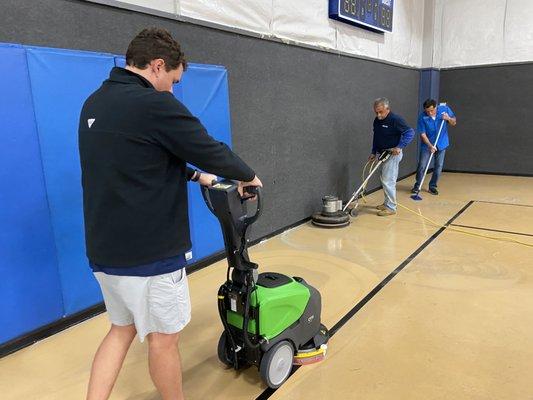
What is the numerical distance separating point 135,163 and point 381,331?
168 centimetres

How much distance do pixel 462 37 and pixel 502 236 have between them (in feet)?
16.1

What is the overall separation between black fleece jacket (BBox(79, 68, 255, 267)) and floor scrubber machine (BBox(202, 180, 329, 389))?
0.32 meters

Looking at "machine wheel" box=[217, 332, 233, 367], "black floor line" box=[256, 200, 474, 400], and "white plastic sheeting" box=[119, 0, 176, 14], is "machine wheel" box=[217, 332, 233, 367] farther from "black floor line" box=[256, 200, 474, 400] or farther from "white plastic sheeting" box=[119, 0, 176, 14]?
"white plastic sheeting" box=[119, 0, 176, 14]

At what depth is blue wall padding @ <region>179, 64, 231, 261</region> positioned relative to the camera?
2.93 m

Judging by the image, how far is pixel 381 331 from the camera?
7.45 ft

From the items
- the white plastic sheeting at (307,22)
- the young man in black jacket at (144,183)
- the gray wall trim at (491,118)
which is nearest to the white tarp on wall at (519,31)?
the gray wall trim at (491,118)

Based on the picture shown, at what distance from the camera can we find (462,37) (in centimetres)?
727

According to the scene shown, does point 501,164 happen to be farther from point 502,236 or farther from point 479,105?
point 502,236

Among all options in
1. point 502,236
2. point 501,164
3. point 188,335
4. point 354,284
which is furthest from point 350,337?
point 501,164

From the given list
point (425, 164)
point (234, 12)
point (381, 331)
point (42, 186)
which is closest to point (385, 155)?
point (425, 164)

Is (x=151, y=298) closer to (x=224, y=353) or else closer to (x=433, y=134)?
(x=224, y=353)

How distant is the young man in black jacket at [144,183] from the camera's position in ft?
4.18

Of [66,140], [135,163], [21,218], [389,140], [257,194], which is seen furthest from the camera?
[389,140]

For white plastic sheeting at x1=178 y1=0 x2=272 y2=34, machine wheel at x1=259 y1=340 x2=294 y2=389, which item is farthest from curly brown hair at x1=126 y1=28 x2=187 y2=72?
white plastic sheeting at x1=178 y1=0 x2=272 y2=34
